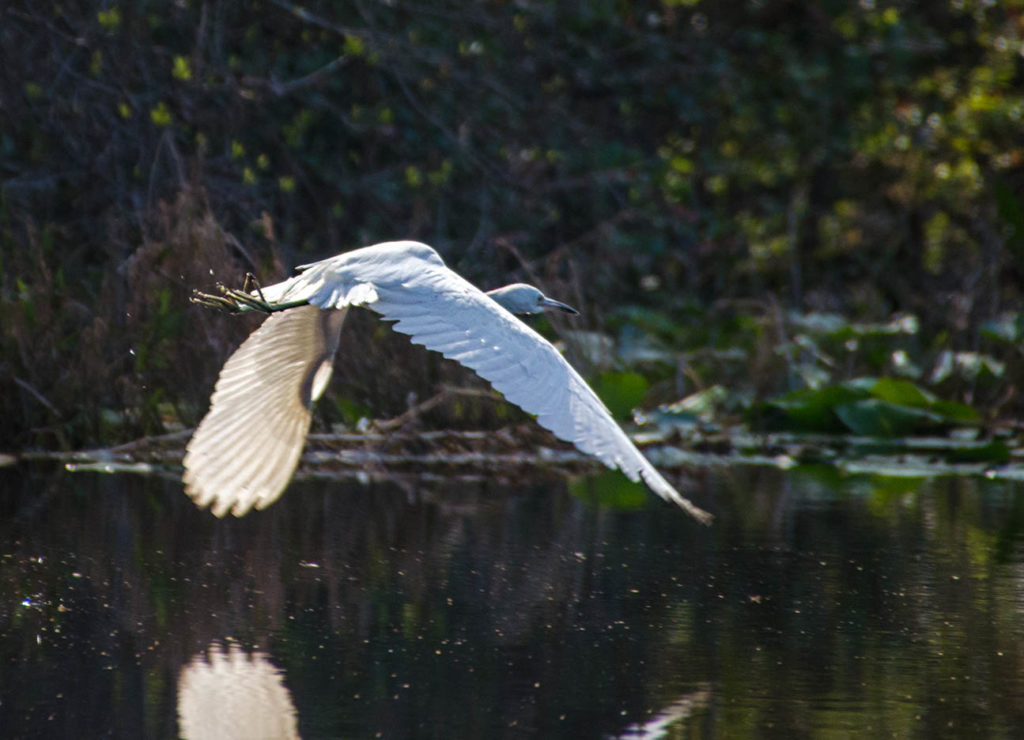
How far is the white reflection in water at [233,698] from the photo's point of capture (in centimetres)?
294

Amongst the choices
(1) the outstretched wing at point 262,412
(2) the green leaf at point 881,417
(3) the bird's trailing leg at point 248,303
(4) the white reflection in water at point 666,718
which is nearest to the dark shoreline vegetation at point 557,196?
(2) the green leaf at point 881,417

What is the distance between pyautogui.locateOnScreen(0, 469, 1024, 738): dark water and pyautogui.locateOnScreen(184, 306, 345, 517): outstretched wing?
235mm

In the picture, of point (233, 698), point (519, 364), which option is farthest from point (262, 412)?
point (233, 698)

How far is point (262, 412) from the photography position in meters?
4.71

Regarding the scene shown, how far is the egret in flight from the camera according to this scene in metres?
3.36

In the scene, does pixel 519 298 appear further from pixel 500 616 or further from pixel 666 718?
pixel 666 718

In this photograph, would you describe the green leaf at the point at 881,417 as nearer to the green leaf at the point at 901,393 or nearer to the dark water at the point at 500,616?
the green leaf at the point at 901,393

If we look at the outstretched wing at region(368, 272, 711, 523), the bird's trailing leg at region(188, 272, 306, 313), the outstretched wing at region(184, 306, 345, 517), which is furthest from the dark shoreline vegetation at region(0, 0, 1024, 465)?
the outstretched wing at region(368, 272, 711, 523)

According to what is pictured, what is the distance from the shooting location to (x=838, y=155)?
43.0ft

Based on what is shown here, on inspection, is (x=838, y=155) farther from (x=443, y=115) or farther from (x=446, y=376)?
(x=446, y=376)

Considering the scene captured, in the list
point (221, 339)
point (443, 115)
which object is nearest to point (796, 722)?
point (221, 339)

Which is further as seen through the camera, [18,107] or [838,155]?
[838,155]

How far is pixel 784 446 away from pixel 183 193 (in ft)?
10.0

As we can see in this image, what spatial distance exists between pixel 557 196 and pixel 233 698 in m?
7.91
